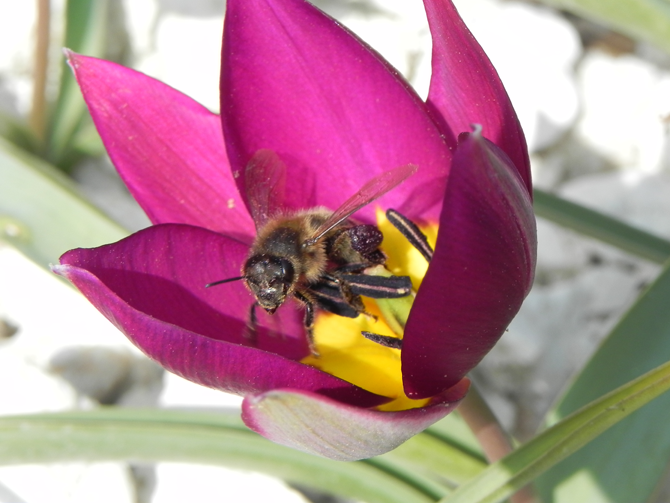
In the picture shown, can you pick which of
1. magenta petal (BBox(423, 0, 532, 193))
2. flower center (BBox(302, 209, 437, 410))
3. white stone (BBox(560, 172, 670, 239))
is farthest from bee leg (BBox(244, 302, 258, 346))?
white stone (BBox(560, 172, 670, 239))

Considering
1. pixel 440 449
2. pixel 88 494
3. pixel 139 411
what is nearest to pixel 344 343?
pixel 440 449

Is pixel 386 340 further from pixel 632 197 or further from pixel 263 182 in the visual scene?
pixel 632 197

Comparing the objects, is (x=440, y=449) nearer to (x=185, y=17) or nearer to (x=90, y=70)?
(x=90, y=70)

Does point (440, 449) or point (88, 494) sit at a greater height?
point (88, 494)

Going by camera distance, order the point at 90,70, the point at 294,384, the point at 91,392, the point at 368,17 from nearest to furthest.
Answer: the point at 294,384 < the point at 90,70 < the point at 91,392 < the point at 368,17

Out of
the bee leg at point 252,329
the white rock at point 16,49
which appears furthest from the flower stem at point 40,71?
the bee leg at point 252,329

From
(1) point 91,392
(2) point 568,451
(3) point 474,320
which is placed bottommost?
(2) point 568,451
